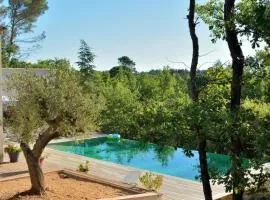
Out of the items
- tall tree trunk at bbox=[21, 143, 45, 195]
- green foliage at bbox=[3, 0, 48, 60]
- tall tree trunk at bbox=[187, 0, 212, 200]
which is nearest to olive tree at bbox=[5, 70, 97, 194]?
tall tree trunk at bbox=[21, 143, 45, 195]

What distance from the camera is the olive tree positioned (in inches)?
363

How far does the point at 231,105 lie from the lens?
15.3 ft

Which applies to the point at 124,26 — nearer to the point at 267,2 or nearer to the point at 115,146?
the point at 115,146

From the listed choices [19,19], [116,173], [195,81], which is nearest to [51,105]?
[195,81]

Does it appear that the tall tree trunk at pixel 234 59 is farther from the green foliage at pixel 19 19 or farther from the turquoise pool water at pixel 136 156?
the green foliage at pixel 19 19

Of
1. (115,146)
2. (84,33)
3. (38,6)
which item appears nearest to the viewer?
(115,146)

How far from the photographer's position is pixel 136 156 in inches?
774

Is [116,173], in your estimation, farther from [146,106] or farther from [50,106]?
[146,106]

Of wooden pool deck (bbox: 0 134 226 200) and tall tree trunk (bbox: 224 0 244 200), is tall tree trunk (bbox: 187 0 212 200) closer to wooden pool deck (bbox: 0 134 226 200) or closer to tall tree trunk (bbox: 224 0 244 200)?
tall tree trunk (bbox: 224 0 244 200)

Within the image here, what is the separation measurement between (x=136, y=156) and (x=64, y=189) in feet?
30.1

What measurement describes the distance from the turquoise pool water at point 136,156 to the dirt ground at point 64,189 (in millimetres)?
3684

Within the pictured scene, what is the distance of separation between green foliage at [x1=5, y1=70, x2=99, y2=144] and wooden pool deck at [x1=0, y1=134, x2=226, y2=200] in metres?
3.24

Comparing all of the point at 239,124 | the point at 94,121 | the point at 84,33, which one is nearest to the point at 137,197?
the point at 94,121

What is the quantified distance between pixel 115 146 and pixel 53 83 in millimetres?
12814
